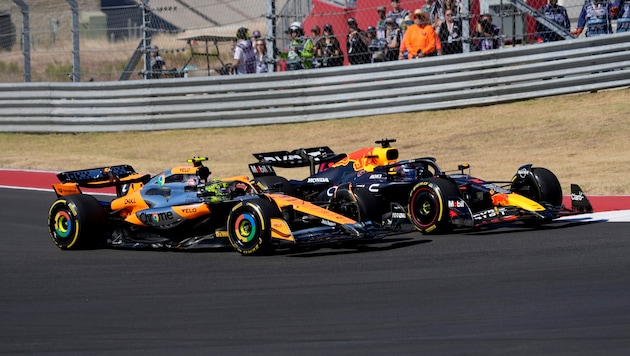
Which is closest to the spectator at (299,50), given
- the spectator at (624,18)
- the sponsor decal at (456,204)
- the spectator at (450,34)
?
the spectator at (450,34)

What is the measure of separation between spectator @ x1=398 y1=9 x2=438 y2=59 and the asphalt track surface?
847cm

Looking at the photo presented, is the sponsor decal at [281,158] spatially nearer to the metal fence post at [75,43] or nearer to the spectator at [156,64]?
the spectator at [156,64]

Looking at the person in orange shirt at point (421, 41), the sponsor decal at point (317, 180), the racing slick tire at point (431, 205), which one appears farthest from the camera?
the person in orange shirt at point (421, 41)

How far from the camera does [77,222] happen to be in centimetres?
1134

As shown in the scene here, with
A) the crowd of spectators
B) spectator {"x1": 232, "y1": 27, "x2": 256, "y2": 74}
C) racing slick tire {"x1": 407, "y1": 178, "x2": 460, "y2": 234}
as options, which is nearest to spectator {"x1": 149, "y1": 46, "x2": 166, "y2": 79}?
the crowd of spectators

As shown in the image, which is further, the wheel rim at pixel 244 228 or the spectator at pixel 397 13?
the spectator at pixel 397 13

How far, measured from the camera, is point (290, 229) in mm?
10508

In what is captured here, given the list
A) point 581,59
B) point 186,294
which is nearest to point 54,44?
point 581,59

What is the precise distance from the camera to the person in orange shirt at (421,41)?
19594mm

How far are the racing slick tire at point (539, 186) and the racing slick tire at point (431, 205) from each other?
1132mm

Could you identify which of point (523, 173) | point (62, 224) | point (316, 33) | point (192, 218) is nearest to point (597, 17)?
point (316, 33)

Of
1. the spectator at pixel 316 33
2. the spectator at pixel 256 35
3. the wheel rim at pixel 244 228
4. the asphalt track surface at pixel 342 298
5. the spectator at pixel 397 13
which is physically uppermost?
the spectator at pixel 397 13

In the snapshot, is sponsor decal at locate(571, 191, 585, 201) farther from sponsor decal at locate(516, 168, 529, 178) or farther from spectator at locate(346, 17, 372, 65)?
spectator at locate(346, 17, 372, 65)

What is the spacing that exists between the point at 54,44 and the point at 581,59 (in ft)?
33.7
